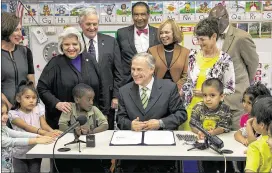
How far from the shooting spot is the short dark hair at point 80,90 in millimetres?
3137

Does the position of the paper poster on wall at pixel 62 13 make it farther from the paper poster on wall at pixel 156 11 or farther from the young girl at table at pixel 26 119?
the young girl at table at pixel 26 119

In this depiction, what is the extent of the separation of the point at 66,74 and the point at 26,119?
1.62ft

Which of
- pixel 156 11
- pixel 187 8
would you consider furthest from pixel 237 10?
pixel 156 11

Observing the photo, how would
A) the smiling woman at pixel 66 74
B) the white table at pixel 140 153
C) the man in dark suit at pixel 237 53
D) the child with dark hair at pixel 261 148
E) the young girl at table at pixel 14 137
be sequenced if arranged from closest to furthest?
1. the child with dark hair at pixel 261 148
2. the white table at pixel 140 153
3. the young girl at table at pixel 14 137
4. the smiling woman at pixel 66 74
5. the man in dark suit at pixel 237 53

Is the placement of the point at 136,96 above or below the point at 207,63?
below

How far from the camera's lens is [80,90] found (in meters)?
3.16

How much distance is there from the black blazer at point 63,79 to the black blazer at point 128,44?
55 cm

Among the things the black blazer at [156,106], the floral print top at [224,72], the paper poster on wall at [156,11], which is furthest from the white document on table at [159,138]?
the paper poster on wall at [156,11]

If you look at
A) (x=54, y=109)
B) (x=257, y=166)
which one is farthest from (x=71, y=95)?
(x=257, y=166)

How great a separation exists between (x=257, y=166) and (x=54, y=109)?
1.85m

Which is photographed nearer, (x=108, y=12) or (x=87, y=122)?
(x=87, y=122)

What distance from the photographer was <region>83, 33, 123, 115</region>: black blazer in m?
3.71

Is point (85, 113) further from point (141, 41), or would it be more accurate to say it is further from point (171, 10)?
point (171, 10)

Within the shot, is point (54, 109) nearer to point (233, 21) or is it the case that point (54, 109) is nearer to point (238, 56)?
point (238, 56)
